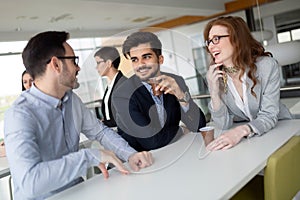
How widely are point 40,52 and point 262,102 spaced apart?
1.10 m

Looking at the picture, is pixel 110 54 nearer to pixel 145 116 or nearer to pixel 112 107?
pixel 112 107

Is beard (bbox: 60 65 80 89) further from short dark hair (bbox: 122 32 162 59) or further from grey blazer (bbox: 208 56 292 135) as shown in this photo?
grey blazer (bbox: 208 56 292 135)

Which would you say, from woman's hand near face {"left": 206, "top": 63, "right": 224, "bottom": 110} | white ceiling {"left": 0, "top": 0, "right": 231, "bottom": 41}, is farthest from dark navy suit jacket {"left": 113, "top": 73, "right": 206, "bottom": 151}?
white ceiling {"left": 0, "top": 0, "right": 231, "bottom": 41}

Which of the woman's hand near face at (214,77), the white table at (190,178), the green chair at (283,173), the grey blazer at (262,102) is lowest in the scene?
the green chair at (283,173)

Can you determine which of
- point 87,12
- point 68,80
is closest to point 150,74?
point 68,80

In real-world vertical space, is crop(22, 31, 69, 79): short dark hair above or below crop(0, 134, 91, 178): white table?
above

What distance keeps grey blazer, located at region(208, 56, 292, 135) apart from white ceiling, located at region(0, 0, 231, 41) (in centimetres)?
243

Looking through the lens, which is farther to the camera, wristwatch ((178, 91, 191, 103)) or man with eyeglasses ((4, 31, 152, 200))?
wristwatch ((178, 91, 191, 103))

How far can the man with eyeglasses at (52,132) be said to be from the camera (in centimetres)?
98

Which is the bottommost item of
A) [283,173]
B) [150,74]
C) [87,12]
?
[283,173]

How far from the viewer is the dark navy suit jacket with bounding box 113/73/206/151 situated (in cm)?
143

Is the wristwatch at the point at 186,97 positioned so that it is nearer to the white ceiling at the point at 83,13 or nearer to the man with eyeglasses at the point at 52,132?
the man with eyeglasses at the point at 52,132

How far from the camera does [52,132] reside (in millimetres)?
1214

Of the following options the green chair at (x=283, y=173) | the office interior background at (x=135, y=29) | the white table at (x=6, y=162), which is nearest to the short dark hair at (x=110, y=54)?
the office interior background at (x=135, y=29)
